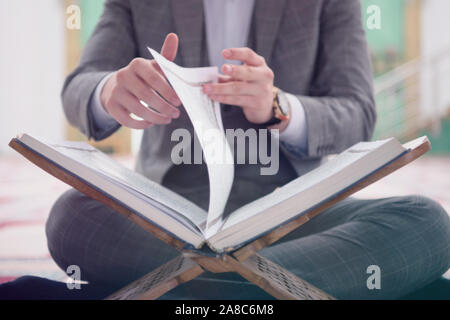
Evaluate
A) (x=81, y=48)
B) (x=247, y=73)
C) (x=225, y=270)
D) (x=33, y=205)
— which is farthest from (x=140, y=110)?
(x=81, y=48)

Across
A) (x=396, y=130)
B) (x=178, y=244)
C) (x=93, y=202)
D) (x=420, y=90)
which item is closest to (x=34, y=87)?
(x=396, y=130)

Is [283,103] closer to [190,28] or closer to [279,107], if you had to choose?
[279,107]

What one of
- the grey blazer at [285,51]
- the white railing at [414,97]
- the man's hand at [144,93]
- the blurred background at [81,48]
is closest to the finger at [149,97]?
the man's hand at [144,93]

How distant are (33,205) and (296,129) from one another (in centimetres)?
154

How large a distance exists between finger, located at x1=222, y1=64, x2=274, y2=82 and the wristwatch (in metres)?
0.07

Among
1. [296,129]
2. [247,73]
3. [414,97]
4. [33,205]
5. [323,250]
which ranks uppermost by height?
[247,73]

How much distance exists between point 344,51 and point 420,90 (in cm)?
443

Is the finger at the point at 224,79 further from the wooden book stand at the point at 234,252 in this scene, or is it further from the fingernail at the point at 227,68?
the wooden book stand at the point at 234,252

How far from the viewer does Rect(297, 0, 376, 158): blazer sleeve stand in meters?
0.67

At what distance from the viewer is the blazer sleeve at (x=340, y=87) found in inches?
26.5

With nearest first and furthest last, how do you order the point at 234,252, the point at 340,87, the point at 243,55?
the point at 234,252 < the point at 243,55 < the point at 340,87

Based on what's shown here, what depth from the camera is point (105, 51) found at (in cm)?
81

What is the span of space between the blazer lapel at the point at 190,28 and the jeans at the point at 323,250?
1.00ft
